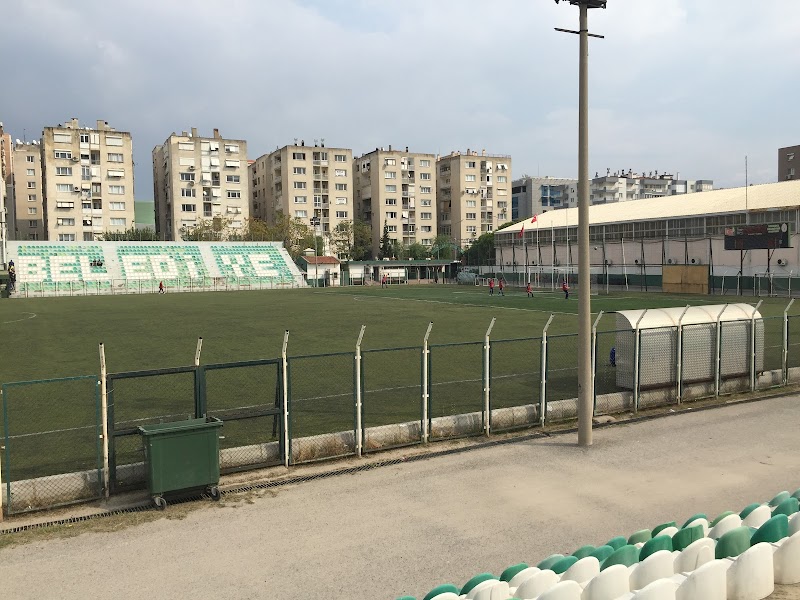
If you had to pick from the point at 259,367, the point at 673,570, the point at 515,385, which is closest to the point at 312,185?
the point at 259,367

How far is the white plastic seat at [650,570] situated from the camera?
5.55 metres

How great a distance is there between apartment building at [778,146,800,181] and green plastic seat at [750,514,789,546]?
502ft

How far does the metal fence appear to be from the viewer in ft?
34.5

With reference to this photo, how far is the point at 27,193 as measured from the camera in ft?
385

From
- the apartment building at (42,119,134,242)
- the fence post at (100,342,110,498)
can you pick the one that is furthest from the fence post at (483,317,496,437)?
the apartment building at (42,119,134,242)

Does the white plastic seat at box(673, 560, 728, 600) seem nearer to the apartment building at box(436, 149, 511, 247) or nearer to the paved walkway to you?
the paved walkway

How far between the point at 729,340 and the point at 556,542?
10.6 meters

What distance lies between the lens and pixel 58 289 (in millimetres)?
69062

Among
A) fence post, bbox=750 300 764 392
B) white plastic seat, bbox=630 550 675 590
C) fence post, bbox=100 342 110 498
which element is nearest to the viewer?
white plastic seat, bbox=630 550 675 590

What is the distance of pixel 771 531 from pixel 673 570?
3.91 ft

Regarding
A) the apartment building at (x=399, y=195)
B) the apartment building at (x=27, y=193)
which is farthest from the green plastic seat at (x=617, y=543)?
the apartment building at (x=27, y=193)

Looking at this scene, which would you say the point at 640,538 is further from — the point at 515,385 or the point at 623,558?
the point at 515,385

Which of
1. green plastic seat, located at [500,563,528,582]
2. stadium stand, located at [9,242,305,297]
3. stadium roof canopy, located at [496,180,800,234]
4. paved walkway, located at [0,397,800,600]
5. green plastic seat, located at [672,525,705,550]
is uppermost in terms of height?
stadium roof canopy, located at [496,180,800,234]

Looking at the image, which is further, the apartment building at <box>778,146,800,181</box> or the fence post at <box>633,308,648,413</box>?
the apartment building at <box>778,146,800,181</box>
